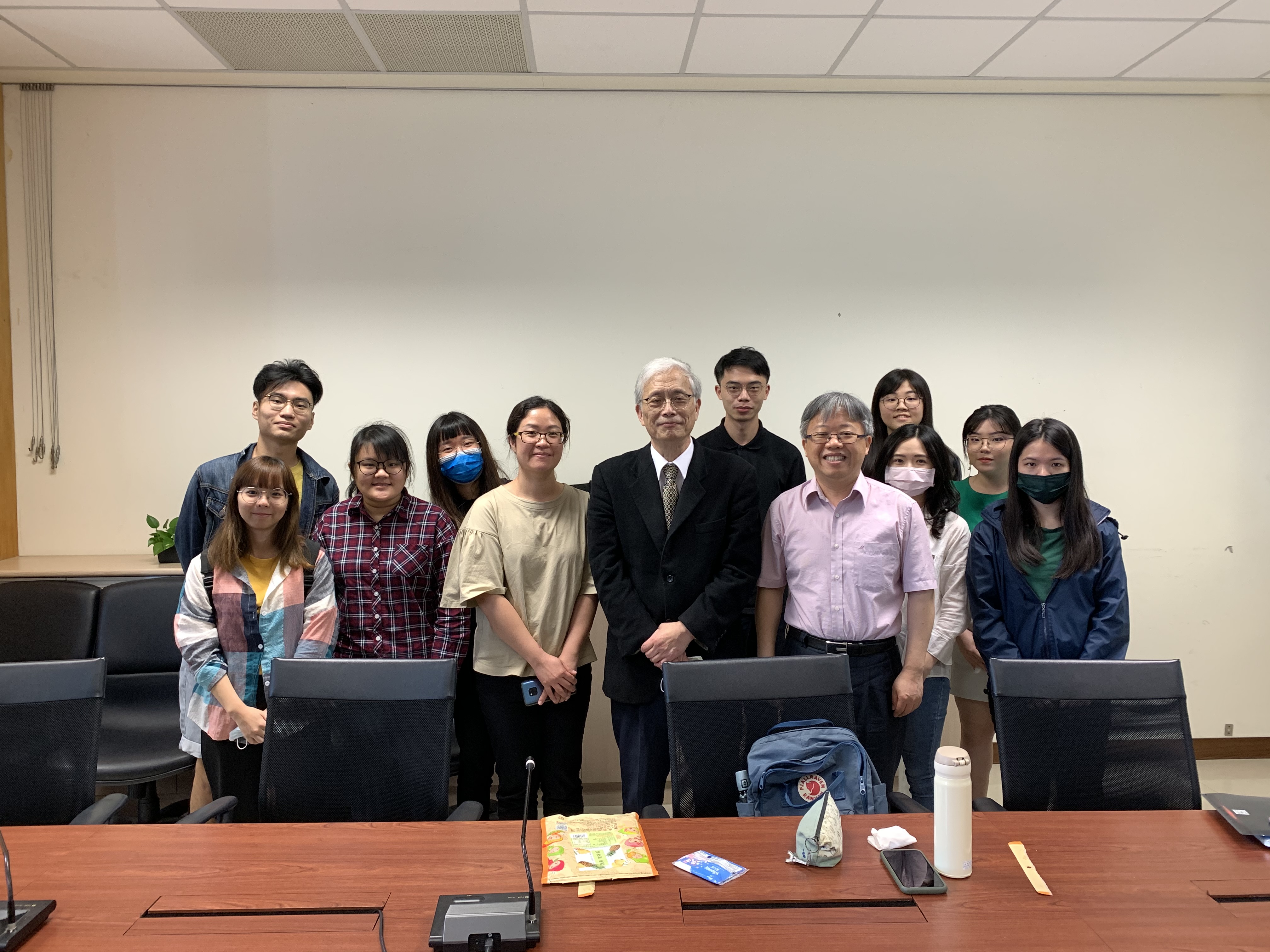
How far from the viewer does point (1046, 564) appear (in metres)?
2.60

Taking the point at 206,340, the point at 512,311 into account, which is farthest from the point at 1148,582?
the point at 206,340

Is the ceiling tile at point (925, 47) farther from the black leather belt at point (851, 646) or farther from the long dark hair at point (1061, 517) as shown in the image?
the black leather belt at point (851, 646)

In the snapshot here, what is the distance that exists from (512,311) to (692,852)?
3.04 m

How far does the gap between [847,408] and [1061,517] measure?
2.62 feet

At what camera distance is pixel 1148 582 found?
4.27 metres

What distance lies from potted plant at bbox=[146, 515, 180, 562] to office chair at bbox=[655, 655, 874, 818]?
2.72m

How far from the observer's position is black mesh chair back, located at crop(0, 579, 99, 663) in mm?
3312

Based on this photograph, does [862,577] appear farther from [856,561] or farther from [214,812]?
[214,812]

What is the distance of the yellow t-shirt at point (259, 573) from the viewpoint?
7.96 ft

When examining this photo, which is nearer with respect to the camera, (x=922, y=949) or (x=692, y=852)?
(x=922, y=949)

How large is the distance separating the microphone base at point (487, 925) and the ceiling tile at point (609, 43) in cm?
329

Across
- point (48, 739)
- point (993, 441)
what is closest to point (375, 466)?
point (48, 739)

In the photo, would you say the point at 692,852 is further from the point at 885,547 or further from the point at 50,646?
the point at 50,646

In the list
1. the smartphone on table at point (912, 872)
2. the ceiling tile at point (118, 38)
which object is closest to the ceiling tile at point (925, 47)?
the ceiling tile at point (118, 38)
